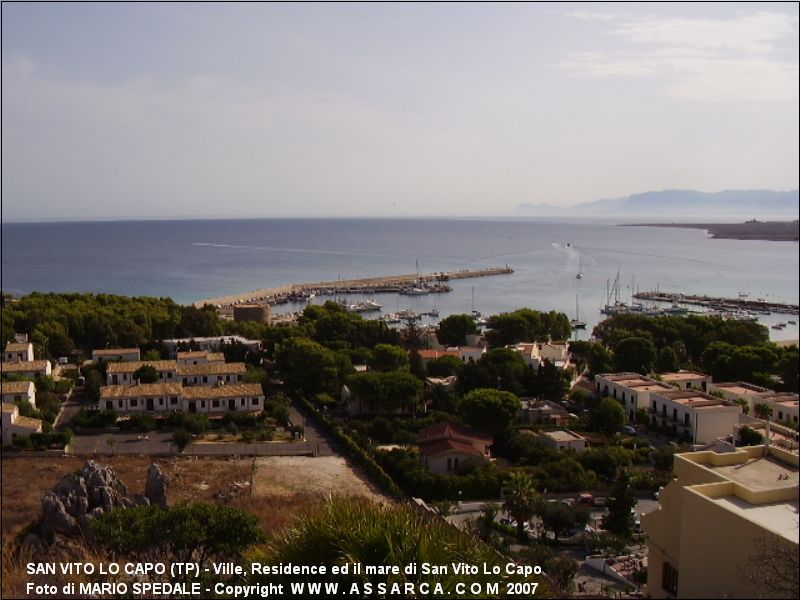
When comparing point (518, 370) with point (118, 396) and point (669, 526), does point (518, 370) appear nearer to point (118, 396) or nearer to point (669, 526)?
point (118, 396)

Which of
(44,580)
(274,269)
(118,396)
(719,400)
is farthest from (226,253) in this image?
(44,580)

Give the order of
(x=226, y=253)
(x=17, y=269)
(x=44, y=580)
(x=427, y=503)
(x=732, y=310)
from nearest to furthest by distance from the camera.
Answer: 1. (x=44, y=580)
2. (x=427, y=503)
3. (x=732, y=310)
4. (x=17, y=269)
5. (x=226, y=253)

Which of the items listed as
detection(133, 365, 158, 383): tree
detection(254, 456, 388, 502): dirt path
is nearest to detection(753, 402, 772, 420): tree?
detection(254, 456, 388, 502): dirt path

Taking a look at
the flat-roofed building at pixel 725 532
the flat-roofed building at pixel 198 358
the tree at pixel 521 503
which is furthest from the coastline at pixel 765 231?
the flat-roofed building at pixel 198 358

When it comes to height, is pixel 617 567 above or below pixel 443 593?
below

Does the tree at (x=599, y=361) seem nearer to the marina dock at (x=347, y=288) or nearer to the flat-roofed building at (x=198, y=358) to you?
the flat-roofed building at (x=198, y=358)

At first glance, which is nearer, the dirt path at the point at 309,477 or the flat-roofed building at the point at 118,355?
the dirt path at the point at 309,477

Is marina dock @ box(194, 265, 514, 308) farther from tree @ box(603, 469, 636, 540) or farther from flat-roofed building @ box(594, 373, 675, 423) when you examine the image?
tree @ box(603, 469, 636, 540)
